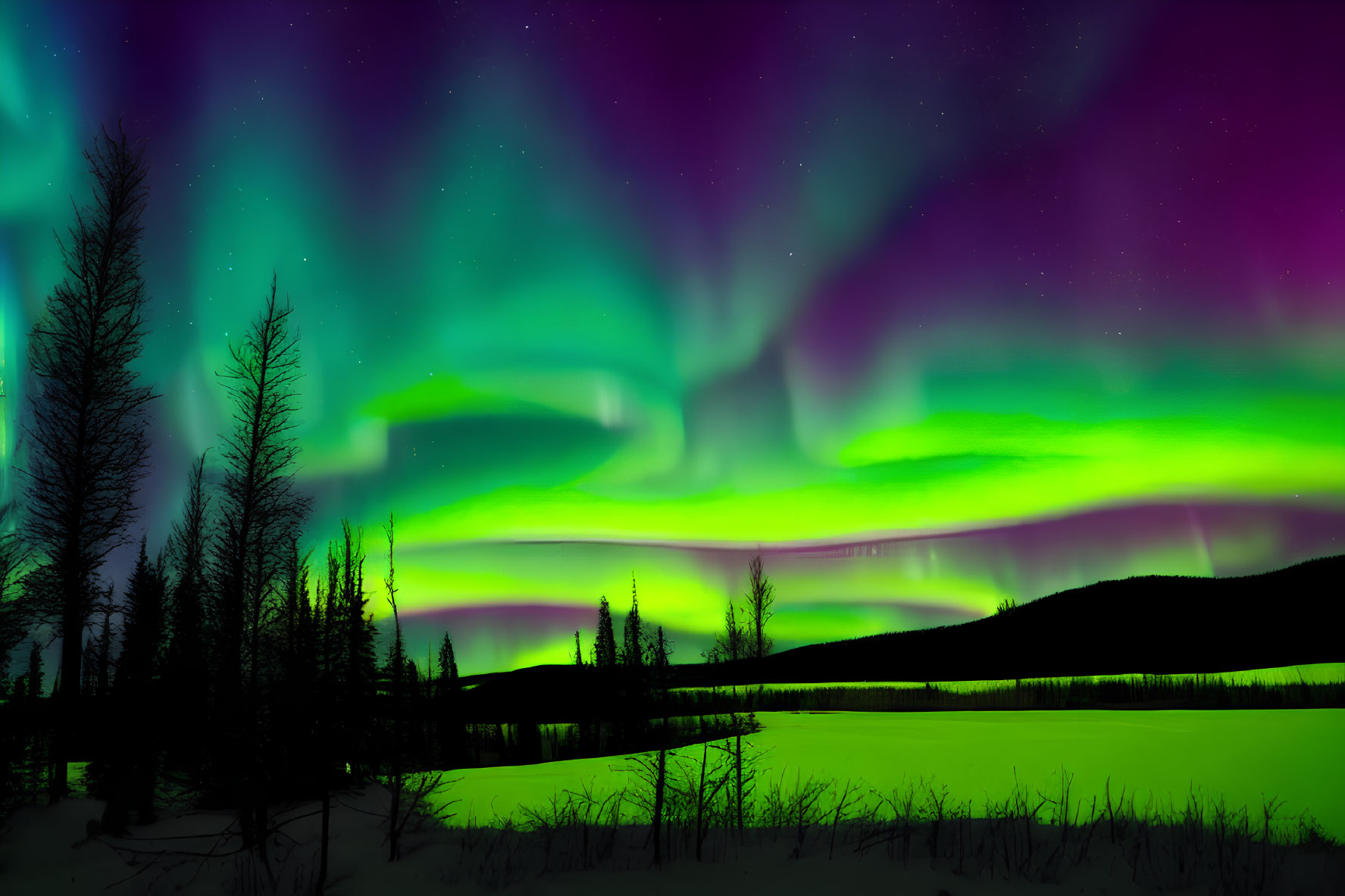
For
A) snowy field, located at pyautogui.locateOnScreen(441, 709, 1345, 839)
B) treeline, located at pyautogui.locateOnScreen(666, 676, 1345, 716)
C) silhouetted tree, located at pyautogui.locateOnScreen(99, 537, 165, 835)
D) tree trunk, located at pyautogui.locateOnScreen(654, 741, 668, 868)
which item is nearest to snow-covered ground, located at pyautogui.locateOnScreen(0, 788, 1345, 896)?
tree trunk, located at pyautogui.locateOnScreen(654, 741, 668, 868)

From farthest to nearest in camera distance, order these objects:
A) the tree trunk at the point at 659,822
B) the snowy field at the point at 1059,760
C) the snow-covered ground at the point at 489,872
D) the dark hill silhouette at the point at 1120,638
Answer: the dark hill silhouette at the point at 1120,638 → the snowy field at the point at 1059,760 → the tree trunk at the point at 659,822 → the snow-covered ground at the point at 489,872

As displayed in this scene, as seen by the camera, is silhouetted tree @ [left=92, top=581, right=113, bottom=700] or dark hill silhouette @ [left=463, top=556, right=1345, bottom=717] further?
dark hill silhouette @ [left=463, top=556, right=1345, bottom=717]

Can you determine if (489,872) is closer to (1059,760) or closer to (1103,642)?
(1059,760)

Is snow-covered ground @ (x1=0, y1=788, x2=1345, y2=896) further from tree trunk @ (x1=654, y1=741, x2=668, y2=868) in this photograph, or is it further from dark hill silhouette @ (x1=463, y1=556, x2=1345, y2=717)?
dark hill silhouette @ (x1=463, y1=556, x2=1345, y2=717)

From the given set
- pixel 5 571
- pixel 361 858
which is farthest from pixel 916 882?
pixel 5 571

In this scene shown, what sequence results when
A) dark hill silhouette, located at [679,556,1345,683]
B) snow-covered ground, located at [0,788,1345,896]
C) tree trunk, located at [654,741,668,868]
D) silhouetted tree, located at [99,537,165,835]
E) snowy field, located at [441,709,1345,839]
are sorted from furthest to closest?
1. dark hill silhouette, located at [679,556,1345,683]
2. snowy field, located at [441,709,1345,839]
3. silhouetted tree, located at [99,537,165,835]
4. tree trunk, located at [654,741,668,868]
5. snow-covered ground, located at [0,788,1345,896]

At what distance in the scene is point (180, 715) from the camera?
89.5ft

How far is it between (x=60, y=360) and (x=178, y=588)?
50.9 feet

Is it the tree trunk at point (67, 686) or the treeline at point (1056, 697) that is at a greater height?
the tree trunk at point (67, 686)

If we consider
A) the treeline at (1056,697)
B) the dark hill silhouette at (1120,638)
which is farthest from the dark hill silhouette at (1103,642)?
the treeline at (1056,697)

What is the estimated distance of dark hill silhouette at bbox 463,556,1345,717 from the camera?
7119 centimetres

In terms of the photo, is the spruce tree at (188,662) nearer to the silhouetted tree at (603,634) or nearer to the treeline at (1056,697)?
the treeline at (1056,697)

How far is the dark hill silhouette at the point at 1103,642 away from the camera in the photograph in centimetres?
7119

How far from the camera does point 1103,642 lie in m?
80.6
